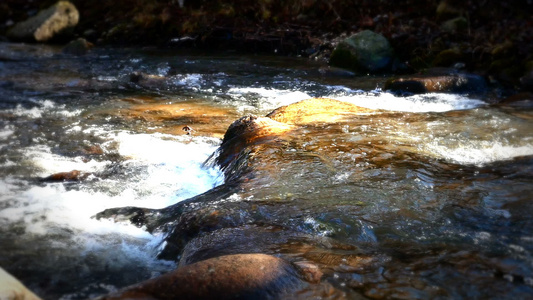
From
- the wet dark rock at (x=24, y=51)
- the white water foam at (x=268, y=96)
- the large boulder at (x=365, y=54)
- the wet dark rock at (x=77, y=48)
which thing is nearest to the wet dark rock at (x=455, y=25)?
the large boulder at (x=365, y=54)

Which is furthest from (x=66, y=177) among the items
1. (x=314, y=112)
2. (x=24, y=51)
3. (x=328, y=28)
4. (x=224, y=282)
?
(x=24, y=51)

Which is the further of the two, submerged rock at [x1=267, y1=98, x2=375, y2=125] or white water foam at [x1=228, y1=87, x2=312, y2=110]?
white water foam at [x1=228, y1=87, x2=312, y2=110]

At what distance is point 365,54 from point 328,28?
3.56m

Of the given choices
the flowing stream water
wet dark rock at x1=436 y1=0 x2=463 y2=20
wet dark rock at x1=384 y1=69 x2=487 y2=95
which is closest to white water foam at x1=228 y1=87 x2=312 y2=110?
the flowing stream water

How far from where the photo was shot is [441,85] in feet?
29.4

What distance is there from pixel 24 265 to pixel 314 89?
22.9ft

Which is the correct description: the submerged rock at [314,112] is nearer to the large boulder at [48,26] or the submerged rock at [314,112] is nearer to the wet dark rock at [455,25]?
the wet dark rock at [455,25]

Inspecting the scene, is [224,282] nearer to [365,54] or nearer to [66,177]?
[66,177]

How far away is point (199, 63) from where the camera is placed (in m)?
12.7

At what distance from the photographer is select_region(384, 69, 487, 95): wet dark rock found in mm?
8906

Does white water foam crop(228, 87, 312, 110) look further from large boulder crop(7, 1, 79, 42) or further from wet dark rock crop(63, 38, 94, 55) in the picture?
large boulder crop(7, 1, 79, 42)

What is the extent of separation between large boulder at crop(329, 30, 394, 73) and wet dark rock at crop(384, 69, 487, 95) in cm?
187

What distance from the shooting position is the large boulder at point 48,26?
53.5 ft

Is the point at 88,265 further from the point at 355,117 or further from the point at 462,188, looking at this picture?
the point at 355,117
